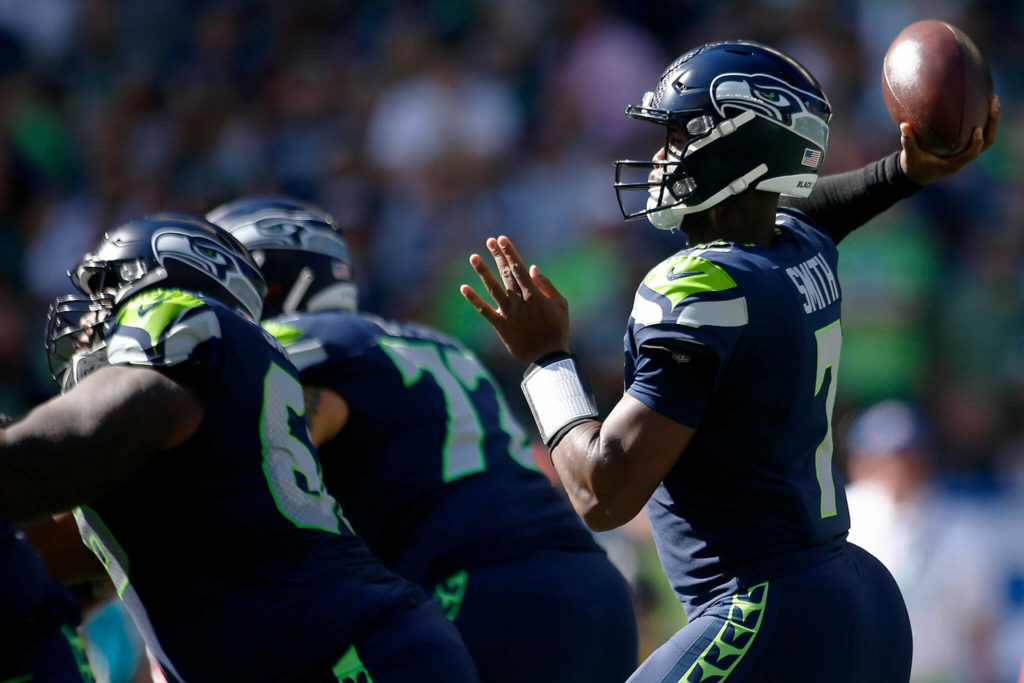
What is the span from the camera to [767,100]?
299cm

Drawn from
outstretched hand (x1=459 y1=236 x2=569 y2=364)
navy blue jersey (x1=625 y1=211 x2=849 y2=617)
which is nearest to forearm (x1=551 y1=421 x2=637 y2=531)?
navy blue jersey (x1=625 y1=211 x2=849 y2=617)

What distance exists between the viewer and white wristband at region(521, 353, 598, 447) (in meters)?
2.84

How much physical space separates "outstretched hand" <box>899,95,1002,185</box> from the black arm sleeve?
2.0 inches

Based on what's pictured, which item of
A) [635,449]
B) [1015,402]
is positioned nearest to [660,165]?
[635,449]

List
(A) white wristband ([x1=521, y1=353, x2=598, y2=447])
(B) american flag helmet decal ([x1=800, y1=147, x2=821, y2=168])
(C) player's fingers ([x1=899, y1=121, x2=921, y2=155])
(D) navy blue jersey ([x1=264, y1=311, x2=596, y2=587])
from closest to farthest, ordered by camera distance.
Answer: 1. (A) white wristband ([x1=521, y1=353, x2=598, y2=447])
2. (B) american flag helmet decal ([x1=800, y1=147, x2=821, y2=168])
3. (C) player's fingers ([x1=899, y1=121, x2=921, y2=155])
4. (D) navy blue jersey ([x1=264, y1=311, x2=596, y2=587])

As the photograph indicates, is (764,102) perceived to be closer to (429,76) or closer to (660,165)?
(660,165)

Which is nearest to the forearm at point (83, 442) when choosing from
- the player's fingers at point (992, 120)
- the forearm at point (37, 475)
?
the forearm at point (37, 475)

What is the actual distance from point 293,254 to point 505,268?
133 cm

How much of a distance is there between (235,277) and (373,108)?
7206mm

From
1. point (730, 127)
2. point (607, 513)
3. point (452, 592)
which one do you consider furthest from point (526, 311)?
point (452, 592)

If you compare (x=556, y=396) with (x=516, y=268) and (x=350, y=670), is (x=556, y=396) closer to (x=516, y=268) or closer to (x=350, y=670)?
(x=516, y=268)

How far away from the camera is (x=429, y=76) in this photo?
9805 mm

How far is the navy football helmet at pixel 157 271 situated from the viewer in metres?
3.00

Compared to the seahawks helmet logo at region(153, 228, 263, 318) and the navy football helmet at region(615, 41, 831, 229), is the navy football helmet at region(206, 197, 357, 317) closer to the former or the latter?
the seahawks helmet logo at region(153, 228, 263, 318)
